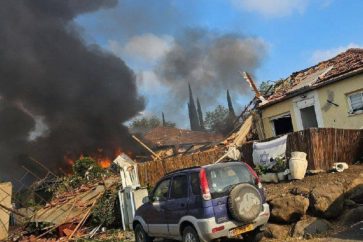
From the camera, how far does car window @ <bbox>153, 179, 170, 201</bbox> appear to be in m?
9.65

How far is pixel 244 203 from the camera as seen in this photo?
8281mm

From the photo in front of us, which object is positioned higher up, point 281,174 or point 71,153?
point 71,153

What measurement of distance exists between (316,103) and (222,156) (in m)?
4.85

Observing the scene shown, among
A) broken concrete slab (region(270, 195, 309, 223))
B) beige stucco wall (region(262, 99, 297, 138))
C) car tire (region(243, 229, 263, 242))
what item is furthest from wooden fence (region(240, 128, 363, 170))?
beige stucco wall (region(262, 99, 297, 138))

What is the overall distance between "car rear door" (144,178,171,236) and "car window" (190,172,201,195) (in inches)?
40.5

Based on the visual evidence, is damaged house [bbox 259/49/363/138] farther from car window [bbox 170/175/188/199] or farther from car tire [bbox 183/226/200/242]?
car tire [bbox 183/226/200/242]

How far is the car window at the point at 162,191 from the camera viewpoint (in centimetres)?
965

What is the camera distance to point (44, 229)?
1677 cm

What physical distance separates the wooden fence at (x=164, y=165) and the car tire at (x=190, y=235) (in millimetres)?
9112

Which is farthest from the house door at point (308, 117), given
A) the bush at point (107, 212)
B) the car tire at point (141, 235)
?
the car tire at point (141, 235)

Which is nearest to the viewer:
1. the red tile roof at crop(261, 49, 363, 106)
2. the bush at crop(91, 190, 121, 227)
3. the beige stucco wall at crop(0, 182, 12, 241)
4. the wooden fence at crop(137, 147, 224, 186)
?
the bush at crop(91, 190, 121, 227)

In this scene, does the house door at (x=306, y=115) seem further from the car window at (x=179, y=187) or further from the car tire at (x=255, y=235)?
the car window at (x=179, y=187)

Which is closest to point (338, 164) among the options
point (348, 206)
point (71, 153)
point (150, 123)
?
point (348, 206)

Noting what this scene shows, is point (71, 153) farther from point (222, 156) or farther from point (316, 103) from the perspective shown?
point (316, 103)
